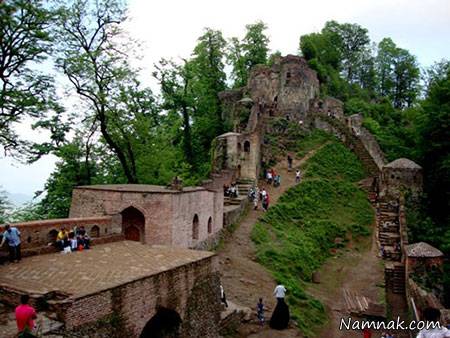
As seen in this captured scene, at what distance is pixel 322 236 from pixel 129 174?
1251 centimetres

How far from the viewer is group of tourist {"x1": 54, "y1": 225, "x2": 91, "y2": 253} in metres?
14.2

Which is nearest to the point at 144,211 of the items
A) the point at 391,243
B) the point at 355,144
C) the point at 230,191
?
the point at 230,191

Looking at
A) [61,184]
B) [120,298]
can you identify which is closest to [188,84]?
[61,184]

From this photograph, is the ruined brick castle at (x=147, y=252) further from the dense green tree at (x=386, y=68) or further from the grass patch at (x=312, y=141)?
the dense green tree at (x=386, y=68)

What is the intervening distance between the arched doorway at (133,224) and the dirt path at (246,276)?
13.2 ft

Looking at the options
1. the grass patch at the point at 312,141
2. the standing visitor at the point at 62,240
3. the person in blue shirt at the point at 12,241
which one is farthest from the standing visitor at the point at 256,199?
the person in blue shirt at the point at 12,241

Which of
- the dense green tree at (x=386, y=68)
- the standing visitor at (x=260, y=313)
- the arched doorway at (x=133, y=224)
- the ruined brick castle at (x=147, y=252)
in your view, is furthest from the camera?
the dense green tree at (x=386, y=68)

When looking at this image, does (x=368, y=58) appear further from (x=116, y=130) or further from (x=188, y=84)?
(x=116, y=130)

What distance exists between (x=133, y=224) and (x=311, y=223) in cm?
1308

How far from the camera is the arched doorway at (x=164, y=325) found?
488 inches

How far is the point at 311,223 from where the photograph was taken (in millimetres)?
27344

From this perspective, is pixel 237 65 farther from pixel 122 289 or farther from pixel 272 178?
pixel 122 289

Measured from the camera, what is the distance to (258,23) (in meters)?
51.3

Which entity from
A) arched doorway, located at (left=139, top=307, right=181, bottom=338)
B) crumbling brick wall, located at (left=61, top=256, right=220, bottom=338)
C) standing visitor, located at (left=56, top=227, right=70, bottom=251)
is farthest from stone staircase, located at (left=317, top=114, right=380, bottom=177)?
standing visitor, located at (left=56, top=227, right=70, bottom=251)
